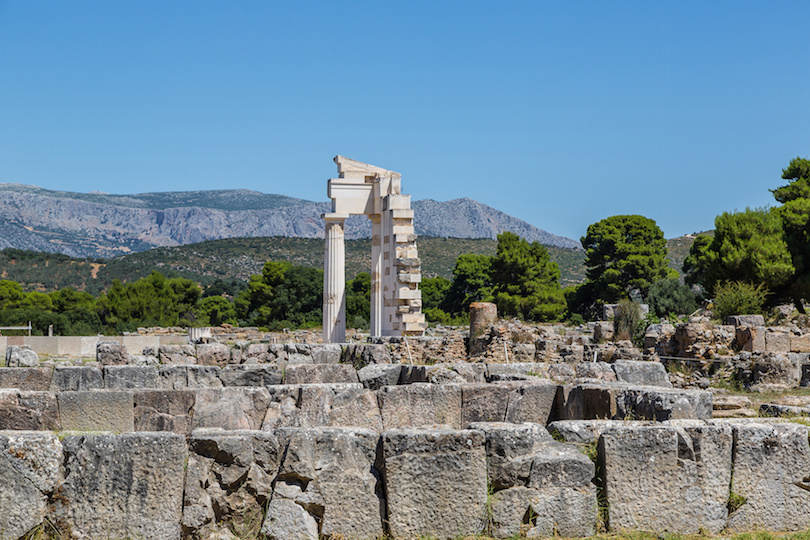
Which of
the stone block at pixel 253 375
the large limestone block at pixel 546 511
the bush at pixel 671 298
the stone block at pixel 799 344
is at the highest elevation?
the bush at pixel 671 298

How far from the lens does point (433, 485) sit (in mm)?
5676

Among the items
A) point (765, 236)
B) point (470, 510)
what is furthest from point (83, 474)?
point (765, 236)

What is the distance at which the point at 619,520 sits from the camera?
A: 230 inches

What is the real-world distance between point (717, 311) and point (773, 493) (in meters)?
21.0

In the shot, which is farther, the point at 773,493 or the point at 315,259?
the point at 315,259

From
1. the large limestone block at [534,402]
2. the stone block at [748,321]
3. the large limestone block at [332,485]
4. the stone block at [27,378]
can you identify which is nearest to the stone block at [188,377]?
the stone block at [27,378]

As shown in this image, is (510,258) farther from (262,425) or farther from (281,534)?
(281,534)

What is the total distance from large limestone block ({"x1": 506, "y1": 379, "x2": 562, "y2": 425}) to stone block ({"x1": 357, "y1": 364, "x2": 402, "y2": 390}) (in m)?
2.81

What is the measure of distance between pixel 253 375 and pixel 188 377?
0.87 meters

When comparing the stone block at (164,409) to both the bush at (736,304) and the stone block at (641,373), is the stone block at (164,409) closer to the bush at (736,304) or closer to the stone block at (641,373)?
the stone block at (641,373)

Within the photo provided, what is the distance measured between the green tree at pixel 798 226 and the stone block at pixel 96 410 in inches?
1180

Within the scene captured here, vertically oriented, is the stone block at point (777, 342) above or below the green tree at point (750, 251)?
below

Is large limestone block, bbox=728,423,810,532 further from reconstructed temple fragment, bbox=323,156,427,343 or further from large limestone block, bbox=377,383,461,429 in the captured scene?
reconstructed temple fragment, bbox=323,156,427,343

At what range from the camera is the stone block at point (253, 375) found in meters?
11.9
